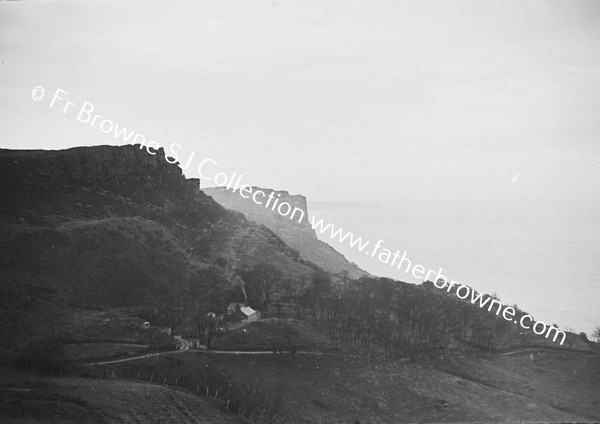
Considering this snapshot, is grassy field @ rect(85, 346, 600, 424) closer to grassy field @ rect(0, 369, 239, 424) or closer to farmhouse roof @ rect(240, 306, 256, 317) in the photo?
Answer: grassy field @ rect(0, 369, 239, 424)

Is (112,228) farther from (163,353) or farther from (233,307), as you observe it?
(163,353)

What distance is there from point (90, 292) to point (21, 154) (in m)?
→ 30.6

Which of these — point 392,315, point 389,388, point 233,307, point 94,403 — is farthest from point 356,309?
point 94,403

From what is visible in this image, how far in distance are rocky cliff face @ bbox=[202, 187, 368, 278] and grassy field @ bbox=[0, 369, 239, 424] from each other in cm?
7736

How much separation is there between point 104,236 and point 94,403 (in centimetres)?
4661

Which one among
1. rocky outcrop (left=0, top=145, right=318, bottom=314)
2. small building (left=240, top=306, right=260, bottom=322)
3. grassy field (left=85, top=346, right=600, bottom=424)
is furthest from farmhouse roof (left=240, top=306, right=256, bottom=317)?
grassy field (left=85, top=346, right=600, bottom=424)

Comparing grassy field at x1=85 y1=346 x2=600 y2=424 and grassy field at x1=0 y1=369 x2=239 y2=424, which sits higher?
grassy field at x1=85 y1=346 x2=600 y2=424

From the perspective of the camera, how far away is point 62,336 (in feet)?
172

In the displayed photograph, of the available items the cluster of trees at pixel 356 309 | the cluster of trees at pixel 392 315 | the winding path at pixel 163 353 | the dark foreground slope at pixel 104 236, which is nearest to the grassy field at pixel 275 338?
the cluster of trees at pixel 356 309

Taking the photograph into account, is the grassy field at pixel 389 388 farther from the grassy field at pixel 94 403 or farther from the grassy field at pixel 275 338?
the grassy field at pixel 94 403

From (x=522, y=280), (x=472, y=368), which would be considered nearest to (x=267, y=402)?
(x=472, y=368)

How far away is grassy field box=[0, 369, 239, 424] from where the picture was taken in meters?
28.4

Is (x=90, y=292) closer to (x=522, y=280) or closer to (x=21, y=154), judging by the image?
(x=21, y=154)

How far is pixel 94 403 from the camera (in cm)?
3161
